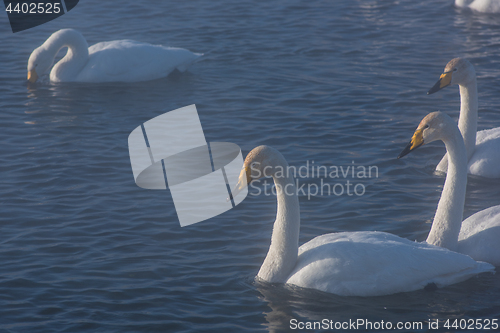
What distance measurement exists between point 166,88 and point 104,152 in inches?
134

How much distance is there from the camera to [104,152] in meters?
10.6

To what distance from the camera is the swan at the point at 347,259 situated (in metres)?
6.28

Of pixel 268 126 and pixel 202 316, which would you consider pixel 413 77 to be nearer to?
pixel 268 126

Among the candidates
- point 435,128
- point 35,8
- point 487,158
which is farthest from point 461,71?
point 35,8

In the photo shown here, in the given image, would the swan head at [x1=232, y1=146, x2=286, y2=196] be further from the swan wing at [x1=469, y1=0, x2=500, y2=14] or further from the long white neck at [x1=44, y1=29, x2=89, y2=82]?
the swan wing at [x1=469, y1=0, x2=500, y2=14]

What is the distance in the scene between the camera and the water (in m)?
6.43

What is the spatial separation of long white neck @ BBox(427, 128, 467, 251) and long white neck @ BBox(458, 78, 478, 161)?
2.48 m

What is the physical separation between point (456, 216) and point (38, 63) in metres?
9.69

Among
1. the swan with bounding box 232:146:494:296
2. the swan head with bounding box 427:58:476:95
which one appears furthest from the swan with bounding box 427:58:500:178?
the swan with bounding box 232:146:494:296

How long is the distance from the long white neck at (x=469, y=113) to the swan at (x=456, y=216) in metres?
2.45

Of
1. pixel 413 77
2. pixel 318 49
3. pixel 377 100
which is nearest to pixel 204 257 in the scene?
pixel 377 100

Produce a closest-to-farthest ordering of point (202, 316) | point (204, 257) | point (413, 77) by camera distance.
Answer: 1. point (202, 316)
2. point (204, 257)
3. point (413, 77)

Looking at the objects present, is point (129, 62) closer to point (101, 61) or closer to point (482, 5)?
point (101, 61)

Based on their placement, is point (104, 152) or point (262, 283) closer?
point (262, 283)
